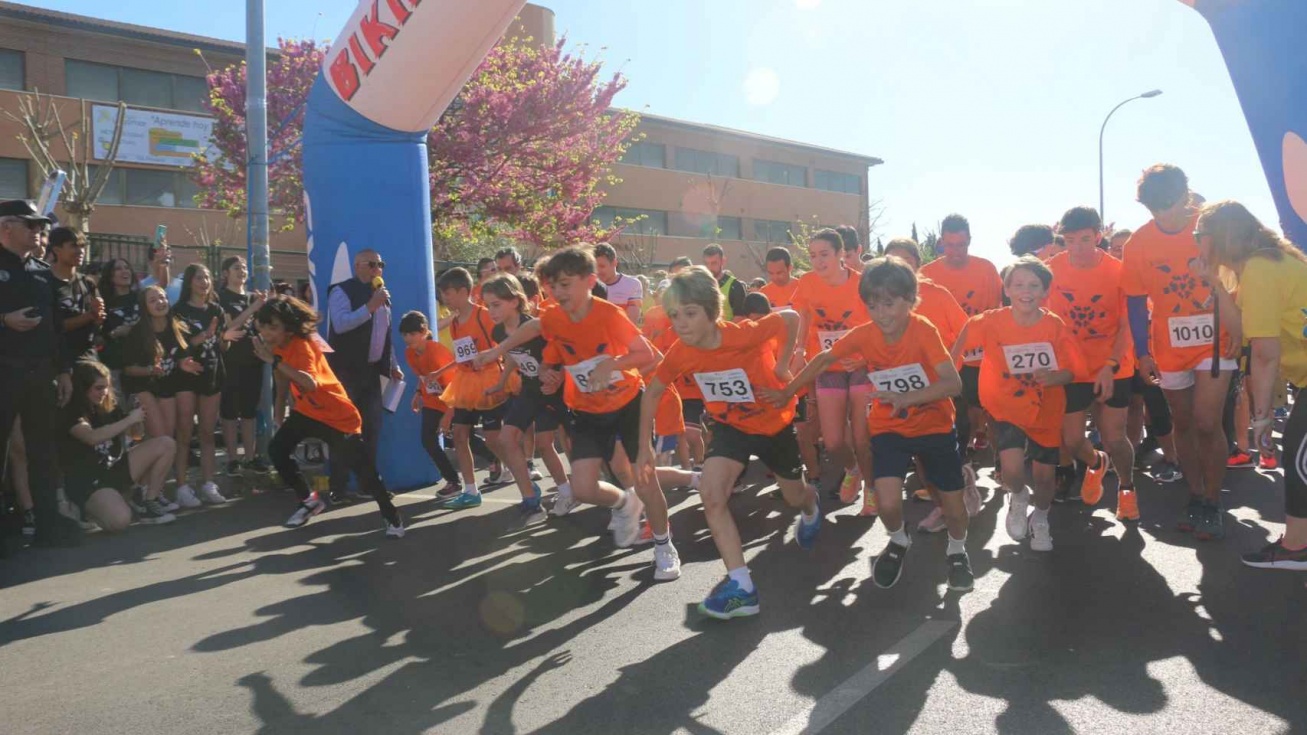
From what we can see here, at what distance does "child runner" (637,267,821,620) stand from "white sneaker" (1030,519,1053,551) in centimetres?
148

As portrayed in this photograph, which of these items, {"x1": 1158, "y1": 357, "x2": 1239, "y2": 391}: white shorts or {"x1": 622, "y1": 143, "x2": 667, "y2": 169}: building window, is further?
{"x1": 622, "y1": 143, "x2": 667, "y2": 169}: building window

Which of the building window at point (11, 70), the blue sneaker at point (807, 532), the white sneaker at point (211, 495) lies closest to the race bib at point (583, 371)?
the blue sneaker at point (807, 532)

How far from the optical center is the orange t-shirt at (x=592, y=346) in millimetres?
5934

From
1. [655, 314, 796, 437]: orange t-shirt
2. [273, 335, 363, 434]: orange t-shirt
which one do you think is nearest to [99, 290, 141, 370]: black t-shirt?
[273, 335, 363, 434]: orange t-shirt

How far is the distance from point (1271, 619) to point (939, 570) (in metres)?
1.59

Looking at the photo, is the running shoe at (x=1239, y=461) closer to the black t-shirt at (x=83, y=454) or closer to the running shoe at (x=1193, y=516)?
the running shoe at (x=1193, y=516)

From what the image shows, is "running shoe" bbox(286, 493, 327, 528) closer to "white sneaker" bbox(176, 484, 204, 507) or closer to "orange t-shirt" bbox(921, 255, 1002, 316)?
"white sneaker" bbox(176, 484, 204, 507)

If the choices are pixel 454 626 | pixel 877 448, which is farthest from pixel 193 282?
pixel 877 448

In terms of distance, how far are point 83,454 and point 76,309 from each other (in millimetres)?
1038

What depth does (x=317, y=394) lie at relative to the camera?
697 cm

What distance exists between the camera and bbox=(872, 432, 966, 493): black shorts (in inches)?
202

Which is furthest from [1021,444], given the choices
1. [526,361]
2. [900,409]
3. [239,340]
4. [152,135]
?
[152,135]

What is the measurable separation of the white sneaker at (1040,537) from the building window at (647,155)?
122 ft

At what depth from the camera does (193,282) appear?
8820 millimetres
